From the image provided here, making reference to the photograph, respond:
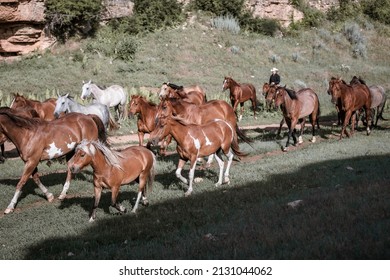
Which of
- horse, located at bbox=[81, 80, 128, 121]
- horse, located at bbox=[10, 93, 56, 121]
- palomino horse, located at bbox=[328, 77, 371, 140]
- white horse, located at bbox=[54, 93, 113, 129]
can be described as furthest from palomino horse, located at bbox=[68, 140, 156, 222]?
palomino horse, located at bbox=[328, 77, 371, 140]

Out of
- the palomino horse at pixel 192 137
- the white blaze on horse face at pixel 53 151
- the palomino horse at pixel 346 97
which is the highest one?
the palomino horse at pixel 192 137

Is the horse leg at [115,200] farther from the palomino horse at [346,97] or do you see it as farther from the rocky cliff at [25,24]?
the rocky cliff at [25,24]

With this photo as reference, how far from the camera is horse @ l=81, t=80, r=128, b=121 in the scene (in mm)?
18500

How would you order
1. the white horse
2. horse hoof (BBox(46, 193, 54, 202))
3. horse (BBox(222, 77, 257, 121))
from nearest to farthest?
horse hoof (BBox(46, 193, 54, 202)) < the white horse < horse (BBox(222, 77, 257, 121))

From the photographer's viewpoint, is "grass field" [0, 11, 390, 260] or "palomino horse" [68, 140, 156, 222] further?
"palomino horse" [68, 140, 156, 222]

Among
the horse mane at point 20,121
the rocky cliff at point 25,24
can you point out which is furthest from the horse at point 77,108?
the rocky cliff at point 25,24

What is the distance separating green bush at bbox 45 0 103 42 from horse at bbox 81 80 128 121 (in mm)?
13602

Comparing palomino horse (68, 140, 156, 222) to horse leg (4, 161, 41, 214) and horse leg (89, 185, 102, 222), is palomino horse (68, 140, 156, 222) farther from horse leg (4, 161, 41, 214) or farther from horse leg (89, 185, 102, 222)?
horse leg (4, 161, 41, 214)

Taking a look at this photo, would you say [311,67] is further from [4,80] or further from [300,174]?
[300,174]

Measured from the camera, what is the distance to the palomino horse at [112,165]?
787 cm

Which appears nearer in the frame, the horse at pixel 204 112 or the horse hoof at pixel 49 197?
the horse hoof at pixel 49 197

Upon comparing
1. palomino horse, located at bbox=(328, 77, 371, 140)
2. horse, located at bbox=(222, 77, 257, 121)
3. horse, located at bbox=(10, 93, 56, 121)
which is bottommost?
horse, located at bbox=(222, 77, 257, 121)

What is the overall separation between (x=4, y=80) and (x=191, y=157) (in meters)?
20.7

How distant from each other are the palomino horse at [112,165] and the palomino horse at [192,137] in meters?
0.64
